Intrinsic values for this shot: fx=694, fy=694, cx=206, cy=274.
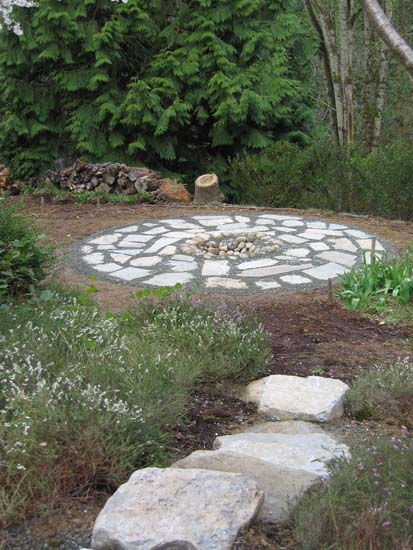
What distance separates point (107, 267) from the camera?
251 inches

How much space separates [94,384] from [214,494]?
0.87m

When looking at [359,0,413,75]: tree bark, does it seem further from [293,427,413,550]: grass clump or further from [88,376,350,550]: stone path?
[88,376,350,550]: stone path

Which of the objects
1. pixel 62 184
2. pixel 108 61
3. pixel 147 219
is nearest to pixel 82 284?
pixel 147 219

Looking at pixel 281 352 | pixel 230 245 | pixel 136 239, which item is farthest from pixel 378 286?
pixel 136 239

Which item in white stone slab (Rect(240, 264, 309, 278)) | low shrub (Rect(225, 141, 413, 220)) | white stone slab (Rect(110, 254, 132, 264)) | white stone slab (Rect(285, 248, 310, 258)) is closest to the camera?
white stone slab (Rect(240, 264, 309, 278))

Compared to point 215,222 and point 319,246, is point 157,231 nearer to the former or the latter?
point 215,222

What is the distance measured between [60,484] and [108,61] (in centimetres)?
942

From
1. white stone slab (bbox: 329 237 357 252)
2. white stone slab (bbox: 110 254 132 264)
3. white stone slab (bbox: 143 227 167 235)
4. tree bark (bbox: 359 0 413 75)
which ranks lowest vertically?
white stone slab (bbox: 329 237 357 252)

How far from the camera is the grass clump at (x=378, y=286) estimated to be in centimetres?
516

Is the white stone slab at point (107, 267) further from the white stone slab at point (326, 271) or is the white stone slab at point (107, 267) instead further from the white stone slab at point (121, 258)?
the white stone slab at point (326, 271)

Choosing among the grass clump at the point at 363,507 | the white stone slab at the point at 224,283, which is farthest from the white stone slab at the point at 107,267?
the grass clump at the point at 363,507

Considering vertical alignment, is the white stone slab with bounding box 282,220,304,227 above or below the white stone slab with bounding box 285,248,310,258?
above

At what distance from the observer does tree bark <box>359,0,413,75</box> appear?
1781mm

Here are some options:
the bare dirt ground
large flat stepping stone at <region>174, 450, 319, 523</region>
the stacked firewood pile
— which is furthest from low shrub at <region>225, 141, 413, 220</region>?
large flat stepping stone at <region>174, 450, 319, 523</region>
